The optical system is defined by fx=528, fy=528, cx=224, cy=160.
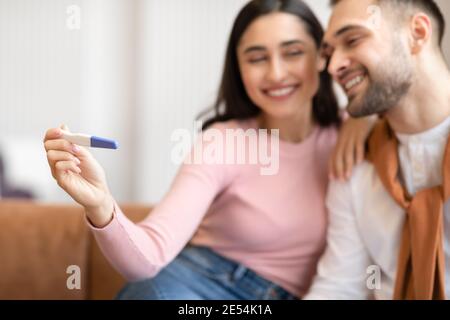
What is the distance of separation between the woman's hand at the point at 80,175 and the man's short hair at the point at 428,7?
2.00 feet

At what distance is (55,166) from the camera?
715 mm

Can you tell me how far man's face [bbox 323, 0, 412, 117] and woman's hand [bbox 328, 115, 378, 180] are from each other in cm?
10

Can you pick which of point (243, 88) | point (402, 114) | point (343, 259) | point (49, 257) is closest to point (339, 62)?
point (402, 114)

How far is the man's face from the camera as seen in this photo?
3.16 feet

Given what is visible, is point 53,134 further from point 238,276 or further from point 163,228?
point 238,276

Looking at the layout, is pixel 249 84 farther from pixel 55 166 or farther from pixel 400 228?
pixel 55 166

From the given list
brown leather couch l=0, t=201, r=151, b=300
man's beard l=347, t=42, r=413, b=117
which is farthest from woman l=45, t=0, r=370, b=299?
brown leather couch l=0, t=201, r=151, b=300

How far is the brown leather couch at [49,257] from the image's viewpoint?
1271mm

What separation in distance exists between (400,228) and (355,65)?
12.5 inches

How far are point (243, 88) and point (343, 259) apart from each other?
1.44 feet

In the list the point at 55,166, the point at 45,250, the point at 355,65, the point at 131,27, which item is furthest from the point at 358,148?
the point at 131,27

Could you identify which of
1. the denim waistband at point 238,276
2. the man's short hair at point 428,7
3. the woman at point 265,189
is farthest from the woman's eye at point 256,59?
the denim waistband at point 238,276

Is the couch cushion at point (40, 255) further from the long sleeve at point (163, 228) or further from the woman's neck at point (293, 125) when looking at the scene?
the woman's neck at point (293, 125)

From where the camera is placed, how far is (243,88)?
121cm
